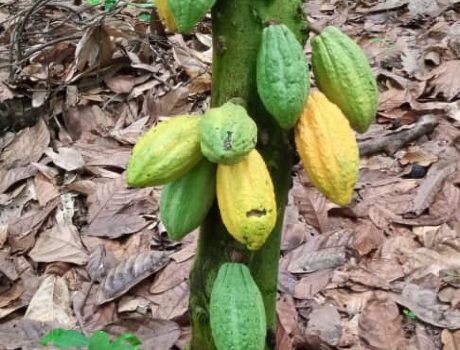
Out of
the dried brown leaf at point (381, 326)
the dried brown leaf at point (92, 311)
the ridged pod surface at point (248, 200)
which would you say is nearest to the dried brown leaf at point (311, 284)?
the dried brown leaf at point (381, 326)

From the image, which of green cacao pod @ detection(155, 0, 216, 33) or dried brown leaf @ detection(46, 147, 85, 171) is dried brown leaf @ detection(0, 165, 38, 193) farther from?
green cacao pod @ detection(155, 0, 216, 33)

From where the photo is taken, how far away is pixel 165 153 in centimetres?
101

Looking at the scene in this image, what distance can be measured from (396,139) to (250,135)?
6.11 feet

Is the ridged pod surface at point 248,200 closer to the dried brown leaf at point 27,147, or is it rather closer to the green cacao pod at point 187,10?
the green cacao pod at point 187,10

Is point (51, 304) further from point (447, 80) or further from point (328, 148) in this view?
point (447, 80)

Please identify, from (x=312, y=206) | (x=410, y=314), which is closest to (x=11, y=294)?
(x=312, y=206)

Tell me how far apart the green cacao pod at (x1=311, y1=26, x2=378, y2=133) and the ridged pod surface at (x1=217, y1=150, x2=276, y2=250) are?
0.15 metres

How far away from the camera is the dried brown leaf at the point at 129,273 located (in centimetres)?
211

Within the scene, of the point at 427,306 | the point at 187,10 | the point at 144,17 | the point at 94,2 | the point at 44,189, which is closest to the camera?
the point at 187,10

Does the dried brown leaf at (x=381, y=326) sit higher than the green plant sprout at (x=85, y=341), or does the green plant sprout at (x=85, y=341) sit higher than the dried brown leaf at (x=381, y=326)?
the green plant sprout at (x=85, y=341)

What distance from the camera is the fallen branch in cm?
272

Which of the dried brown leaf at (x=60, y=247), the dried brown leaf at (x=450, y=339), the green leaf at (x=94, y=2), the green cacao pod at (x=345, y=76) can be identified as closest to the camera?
the green cacao pod at (x=345, y=76)

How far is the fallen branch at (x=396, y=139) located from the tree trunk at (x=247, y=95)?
1517 mm

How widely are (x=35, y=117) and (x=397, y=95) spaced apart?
149cm
